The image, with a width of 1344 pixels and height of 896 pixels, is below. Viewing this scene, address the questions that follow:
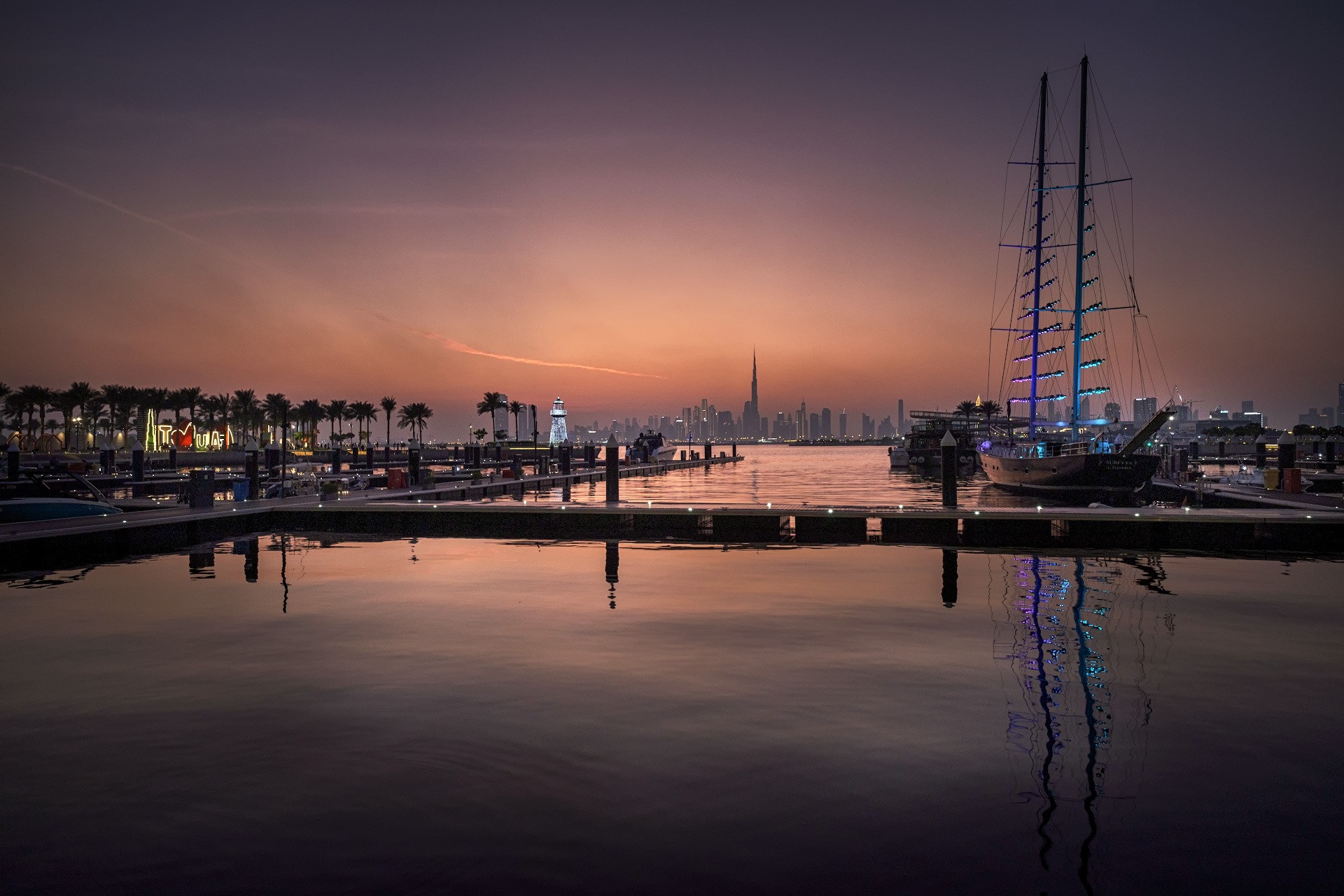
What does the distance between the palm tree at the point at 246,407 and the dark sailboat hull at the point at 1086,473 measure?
158 metres

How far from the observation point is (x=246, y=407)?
176 meters

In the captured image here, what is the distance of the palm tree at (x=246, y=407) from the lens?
579 feet

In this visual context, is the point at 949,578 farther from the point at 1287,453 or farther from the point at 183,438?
the point at 183,438

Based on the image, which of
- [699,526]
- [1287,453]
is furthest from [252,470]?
[1287,453]

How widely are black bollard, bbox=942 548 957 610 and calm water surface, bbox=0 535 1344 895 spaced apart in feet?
1.19

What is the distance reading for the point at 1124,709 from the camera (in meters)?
10.1

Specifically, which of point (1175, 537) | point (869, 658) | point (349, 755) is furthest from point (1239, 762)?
point (1175, 537)

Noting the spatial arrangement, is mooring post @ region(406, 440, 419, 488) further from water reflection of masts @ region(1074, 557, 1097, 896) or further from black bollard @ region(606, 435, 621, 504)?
water reflection of masts @ region(1074, 557, 1097, 896)

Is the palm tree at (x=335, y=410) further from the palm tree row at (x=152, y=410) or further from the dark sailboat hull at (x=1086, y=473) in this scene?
the dark sailboat hull at (x=1086, y=473)

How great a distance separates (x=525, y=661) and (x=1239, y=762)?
8.53 m

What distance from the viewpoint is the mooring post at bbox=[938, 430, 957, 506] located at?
29297mm

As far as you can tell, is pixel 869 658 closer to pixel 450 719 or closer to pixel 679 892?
pixel 450 719

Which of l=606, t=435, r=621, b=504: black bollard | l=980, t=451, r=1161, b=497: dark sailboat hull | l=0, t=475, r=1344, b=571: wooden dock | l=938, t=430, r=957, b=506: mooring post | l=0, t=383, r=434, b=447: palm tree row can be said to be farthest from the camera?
l=0, t=383, r=434, b=447: palm tree row

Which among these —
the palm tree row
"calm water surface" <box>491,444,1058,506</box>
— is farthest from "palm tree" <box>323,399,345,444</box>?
"calm water surface" <box>491,444,1058,506</box>
